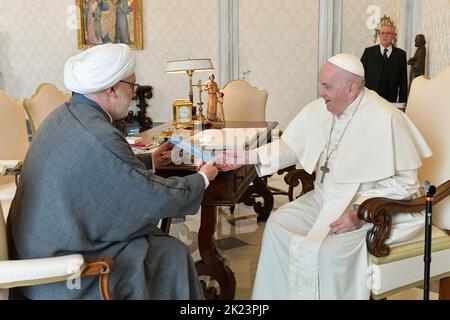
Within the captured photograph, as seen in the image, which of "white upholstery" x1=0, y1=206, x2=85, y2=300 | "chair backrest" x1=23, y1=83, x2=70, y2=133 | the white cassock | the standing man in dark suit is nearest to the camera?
"white upholstery" x1=0, y1=206, x2=85, y2=300

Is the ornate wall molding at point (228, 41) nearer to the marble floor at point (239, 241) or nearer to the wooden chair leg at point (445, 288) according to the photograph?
the marble floor at point (239, 241)

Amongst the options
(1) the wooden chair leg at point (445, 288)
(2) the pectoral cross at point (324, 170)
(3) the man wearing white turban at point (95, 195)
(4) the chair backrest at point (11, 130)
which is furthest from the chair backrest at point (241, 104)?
(3) the man wearing white turban at point (95, 195)

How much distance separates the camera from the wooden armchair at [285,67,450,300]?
2221 millimetres

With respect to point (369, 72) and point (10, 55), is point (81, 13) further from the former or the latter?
point (369, 72)

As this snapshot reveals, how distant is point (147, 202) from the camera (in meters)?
1.84

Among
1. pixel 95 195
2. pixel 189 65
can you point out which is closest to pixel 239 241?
pixel 189 65

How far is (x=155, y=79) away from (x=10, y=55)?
7.66 ft

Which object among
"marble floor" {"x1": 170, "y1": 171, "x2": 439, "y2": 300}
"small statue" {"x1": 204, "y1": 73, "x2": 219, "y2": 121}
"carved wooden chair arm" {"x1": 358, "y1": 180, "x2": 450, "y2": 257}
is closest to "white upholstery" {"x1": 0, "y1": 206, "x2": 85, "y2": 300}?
"carved wooden chair arm" {"x1": 358, "y1": 180, "x2": 450, "y2": 257}

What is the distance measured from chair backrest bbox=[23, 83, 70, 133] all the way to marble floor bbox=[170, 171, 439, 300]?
4.79ft

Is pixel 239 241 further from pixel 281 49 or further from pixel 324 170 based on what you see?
pixel 281 49

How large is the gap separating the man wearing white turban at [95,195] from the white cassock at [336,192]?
2.14ft

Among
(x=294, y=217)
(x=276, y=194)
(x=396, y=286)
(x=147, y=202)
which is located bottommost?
(x=276, y=194)

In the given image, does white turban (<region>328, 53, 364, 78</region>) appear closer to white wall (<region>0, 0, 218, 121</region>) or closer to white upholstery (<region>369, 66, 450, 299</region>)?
white upholstery (<region>369, 66, 450, 299</region>)
